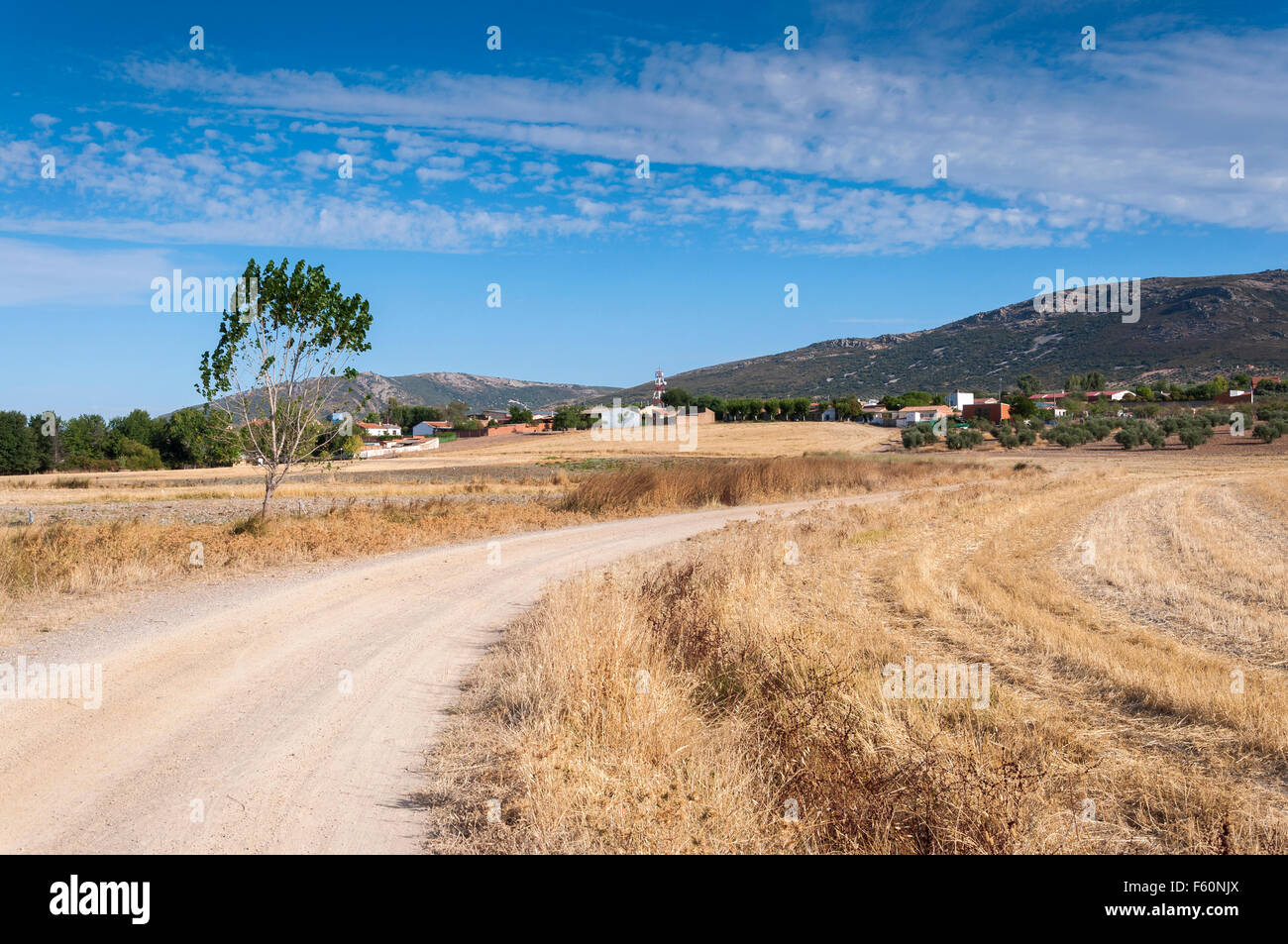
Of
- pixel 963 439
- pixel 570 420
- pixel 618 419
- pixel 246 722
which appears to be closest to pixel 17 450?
pixel 618 419

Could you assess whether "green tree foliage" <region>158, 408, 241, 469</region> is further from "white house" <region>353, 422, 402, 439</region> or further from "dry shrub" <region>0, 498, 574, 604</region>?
"white house" <region>353, 422, 402, 439</region>

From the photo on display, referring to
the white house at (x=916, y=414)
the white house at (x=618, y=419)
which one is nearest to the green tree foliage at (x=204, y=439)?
the white house at (x=916, y=414)

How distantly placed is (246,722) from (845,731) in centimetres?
484

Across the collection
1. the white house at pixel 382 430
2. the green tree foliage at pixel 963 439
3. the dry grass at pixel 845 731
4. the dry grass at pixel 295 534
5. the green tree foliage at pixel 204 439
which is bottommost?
the dry grass at pixel 845 731

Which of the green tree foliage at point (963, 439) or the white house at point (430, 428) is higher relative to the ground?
the white house at point (430, 428)

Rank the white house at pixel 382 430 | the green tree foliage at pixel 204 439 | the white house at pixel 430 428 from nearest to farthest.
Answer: the green tree foliage at pixel 204 439, the white house at pixel 382 430, the white house at pixel 430 428

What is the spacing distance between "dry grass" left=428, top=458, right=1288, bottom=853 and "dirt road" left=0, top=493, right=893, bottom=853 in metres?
0.55

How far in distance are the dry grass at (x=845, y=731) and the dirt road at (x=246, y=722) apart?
0.55 m

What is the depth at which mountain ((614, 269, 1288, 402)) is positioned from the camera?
136250 mm

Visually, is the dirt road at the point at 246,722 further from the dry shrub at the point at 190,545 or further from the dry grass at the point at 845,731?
the dry shrub at the point at 190,545

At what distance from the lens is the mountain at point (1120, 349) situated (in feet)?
447

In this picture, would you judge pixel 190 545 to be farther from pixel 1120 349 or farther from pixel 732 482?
pixel 1120 349

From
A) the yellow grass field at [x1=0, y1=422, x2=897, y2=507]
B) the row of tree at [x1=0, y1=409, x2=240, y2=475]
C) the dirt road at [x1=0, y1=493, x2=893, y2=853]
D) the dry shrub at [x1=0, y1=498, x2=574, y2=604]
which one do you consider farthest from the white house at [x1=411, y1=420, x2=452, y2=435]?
the dirt road at [x1=0, y1=493, x2=893, y2=853]
